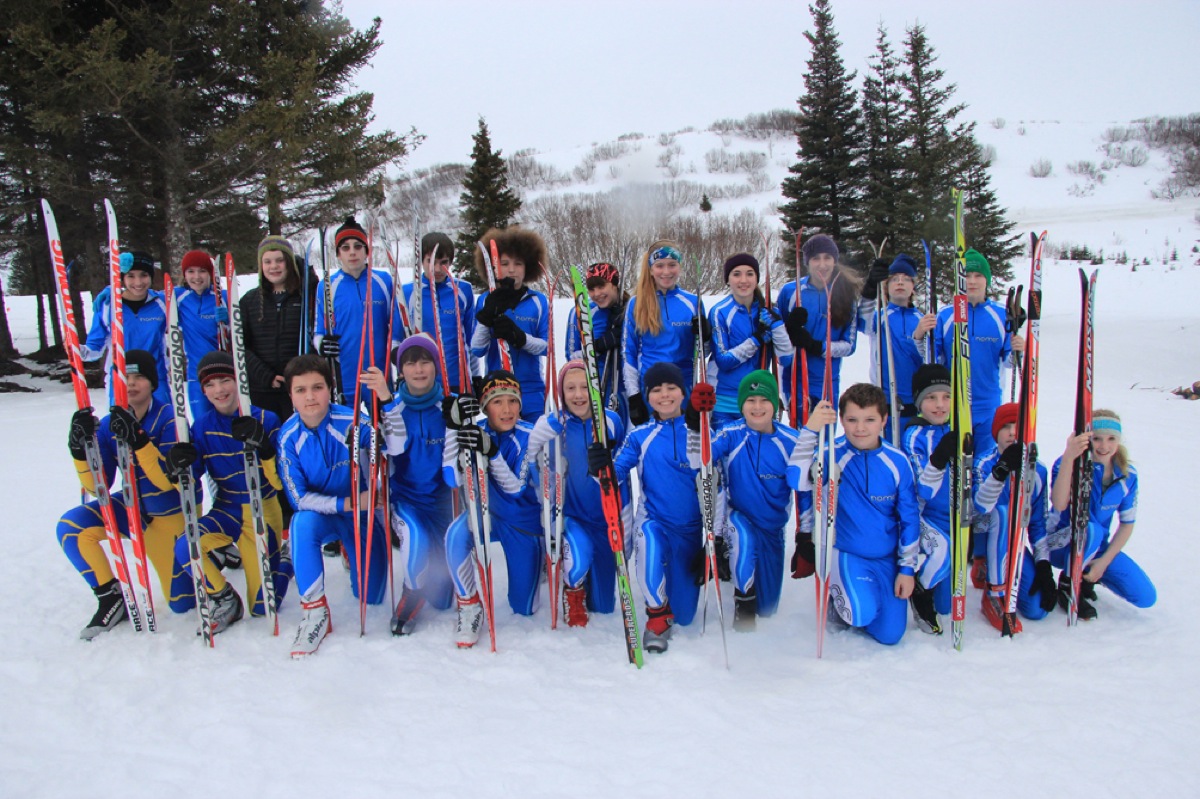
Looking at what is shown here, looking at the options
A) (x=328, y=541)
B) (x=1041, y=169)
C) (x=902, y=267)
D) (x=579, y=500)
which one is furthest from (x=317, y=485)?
(x=1041, y=169)

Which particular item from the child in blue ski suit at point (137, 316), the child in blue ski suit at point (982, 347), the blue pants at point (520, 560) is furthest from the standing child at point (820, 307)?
the child in blue ski suit at point (137, 316)

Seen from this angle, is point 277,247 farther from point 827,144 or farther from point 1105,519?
point 827,144

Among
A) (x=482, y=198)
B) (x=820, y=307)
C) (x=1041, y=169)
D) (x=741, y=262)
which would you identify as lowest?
(x=820, y=307)

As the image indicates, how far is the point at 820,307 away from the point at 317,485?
11.1 feet

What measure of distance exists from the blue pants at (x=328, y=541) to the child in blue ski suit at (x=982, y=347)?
355 cm

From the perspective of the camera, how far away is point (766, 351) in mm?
4395

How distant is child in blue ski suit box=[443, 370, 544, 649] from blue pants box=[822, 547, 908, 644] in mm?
1553

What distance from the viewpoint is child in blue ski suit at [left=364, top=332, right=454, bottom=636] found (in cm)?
337

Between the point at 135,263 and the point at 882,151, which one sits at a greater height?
the point at 882,151

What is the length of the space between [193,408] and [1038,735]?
5.30 metres

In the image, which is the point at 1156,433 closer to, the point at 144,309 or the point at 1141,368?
the point at 1141,368

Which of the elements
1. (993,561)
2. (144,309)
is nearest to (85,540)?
(144,309)

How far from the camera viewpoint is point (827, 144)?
18.7 m

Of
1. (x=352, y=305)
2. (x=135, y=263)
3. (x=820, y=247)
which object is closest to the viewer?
(x=352, y=305)
